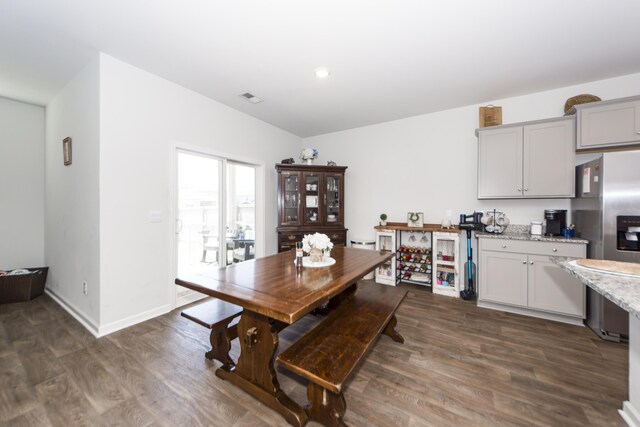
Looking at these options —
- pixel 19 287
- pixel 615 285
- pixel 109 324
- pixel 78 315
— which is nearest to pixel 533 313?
pixel 615 285

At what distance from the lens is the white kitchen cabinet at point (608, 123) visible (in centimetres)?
241

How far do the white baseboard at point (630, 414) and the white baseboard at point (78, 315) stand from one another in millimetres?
3904

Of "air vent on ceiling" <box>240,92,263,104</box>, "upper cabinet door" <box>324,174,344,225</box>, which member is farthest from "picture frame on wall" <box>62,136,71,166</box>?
"upper cabinet door" <box>324,174,344,225</box>

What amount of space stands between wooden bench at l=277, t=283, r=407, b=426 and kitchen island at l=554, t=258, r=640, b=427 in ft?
3.72

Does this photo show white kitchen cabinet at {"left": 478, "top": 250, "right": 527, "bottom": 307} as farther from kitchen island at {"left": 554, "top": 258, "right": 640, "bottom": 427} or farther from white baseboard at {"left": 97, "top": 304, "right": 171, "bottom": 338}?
white baseboard at {"left": 97, "top": 304, "right": 171, "bottom": 338}

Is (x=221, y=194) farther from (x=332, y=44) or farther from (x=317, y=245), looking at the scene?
(x=332, y=44)

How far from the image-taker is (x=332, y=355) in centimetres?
140

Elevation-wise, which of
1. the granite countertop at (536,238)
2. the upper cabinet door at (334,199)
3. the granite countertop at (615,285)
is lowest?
the granite countertop at (615,285)

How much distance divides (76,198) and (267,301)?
9.51 feet

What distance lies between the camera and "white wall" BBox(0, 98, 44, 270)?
135 inches

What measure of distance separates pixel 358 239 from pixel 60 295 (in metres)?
4.22

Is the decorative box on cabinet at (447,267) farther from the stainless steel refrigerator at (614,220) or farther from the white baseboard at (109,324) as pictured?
the white baseboard at (109,324)

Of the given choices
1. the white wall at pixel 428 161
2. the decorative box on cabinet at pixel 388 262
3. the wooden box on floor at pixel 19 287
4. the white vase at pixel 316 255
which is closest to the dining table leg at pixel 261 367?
the white vase at pixel 316 255

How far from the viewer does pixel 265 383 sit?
158cm
